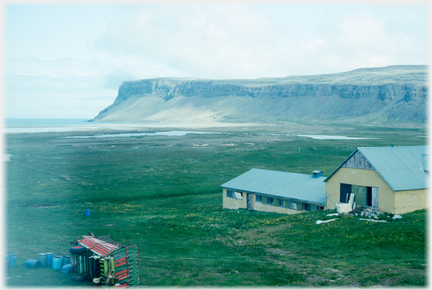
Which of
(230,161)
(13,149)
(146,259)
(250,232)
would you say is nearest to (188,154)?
(230,161)

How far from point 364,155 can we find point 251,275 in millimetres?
19954

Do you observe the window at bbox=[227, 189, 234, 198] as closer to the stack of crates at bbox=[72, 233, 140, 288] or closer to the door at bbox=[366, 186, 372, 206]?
the door at bbox=[366, 186, 372, 206]

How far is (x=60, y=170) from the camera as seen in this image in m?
89.6

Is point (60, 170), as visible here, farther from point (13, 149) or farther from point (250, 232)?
point (250, 232)

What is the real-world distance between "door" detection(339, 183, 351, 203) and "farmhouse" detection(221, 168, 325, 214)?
2.43 m

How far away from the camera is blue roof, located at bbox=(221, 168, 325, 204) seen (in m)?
44.7

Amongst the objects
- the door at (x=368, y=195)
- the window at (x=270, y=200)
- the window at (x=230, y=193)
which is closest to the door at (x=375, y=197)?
the door at (x=368, y=195)

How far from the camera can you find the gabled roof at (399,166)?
37.8m

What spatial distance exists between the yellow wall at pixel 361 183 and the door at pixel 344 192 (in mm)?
311

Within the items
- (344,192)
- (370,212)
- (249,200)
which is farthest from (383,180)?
(249,200)

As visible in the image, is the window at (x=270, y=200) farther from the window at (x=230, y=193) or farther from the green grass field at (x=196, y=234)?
the window at (x=230, y=193)

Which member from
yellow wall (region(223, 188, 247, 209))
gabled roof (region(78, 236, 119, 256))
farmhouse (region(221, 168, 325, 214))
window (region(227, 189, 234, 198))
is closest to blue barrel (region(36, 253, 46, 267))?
gabled roof (region(78, 236, 119, 256))

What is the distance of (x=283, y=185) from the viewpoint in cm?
4812

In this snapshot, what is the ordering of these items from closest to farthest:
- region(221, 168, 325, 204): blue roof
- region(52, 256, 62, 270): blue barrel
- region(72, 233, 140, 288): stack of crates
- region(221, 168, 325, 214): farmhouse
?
region(72, 233, 140, 288): stack of crates → region(52, 256, 62, 270): blue barrel → region(221, 168, 325, 214): farmhouse → region(221, 168, 325, 204): blue roof
